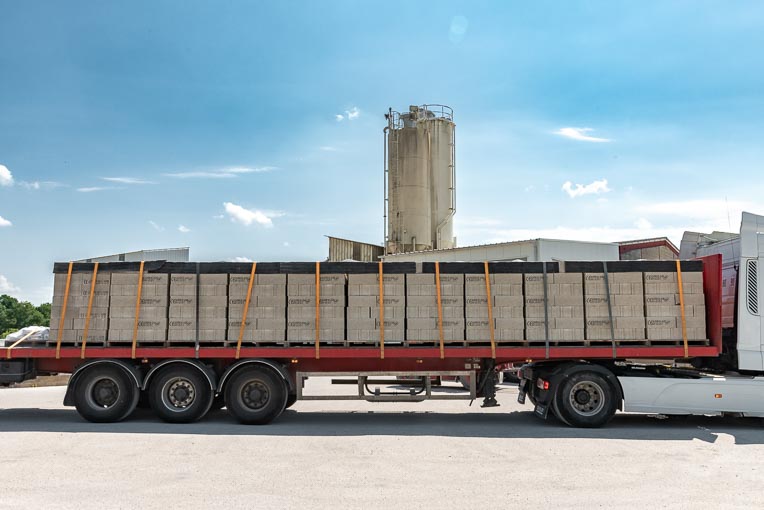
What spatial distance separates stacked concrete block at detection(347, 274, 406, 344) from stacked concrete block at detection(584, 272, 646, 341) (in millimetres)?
3398

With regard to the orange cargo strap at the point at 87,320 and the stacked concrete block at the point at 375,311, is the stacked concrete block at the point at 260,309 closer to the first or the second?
the stacked concrete block at the point at 375,311

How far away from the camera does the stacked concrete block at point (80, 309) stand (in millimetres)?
12094

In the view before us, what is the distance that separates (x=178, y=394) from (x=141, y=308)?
5.70ft

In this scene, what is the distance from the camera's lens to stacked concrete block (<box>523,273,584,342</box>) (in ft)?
38.5

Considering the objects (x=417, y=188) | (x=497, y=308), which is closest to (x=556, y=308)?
(x=497, y=308)

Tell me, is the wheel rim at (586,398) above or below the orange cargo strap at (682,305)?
below

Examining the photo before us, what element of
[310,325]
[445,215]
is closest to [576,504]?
[310,325]

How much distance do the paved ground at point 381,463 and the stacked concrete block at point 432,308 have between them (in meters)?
1.64

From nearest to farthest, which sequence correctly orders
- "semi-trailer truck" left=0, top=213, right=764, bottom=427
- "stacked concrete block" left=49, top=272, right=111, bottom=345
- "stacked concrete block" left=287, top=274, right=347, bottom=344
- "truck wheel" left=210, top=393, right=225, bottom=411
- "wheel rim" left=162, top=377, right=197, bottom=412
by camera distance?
"semi-trailer truck" left=0, top=213, right=764, bottom=427 < "stacked concrete block" left=287, top=274, right=347, bottom=344 < "wheel rim" left=162, top=377, right=197, bottom=412 < "stacked concrete block" left=49, top=272, right=111, bottom=345 < "truck wheel" left=210, top=393, right=225, bottom=411

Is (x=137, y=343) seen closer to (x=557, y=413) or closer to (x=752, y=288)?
(x=557, y=413)

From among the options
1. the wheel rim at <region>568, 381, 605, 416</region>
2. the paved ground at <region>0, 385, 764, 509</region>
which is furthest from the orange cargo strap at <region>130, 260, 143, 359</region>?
the wheel rim at <region>568, 381, 605, 416</region>

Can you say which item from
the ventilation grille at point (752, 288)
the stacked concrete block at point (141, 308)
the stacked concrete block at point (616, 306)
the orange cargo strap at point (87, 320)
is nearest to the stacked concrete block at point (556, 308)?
the stacked concrete block at point (616, 306)

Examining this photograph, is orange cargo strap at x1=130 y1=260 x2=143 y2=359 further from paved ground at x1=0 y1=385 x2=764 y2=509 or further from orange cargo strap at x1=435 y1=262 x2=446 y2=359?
orange cargo strap at x1=435 y1=262 x2=446 y2=359

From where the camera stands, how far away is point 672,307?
11703 millimetres
